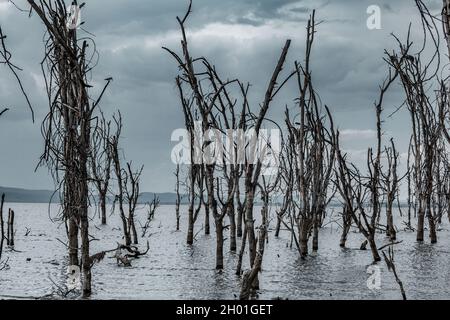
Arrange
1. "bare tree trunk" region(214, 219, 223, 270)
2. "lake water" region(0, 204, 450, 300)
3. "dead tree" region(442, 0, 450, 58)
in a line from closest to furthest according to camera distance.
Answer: "dead tree" region(442, 0, 450, 58) < "lake water" region(0, 204, 450, 300) < "bare tree trunk" region(214, 219, 223, 270)

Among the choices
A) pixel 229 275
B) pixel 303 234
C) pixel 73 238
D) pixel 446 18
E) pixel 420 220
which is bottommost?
pixel 229 275

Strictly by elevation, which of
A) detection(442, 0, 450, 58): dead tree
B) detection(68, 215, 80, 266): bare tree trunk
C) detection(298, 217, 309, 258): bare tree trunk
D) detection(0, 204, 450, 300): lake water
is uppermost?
detection(442, 0, 450, 58): dead tree

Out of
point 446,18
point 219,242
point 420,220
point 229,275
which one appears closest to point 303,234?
point 229,275

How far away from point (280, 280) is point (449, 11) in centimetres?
1084

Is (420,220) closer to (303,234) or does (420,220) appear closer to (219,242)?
(303,234)

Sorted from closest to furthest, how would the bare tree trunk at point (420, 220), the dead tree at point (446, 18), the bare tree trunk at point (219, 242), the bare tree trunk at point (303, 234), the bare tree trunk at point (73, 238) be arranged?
1. the dead tree at point (446, 18)
2. the bare tree trunk at point (73, 238)
3. the bare tree trunk at point (219, 242)
4. the bare tree trunk at point (303, 234)
5. the bare tree trunk at point (420, 220)

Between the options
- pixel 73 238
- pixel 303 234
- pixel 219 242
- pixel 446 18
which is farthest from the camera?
pixel 303 234

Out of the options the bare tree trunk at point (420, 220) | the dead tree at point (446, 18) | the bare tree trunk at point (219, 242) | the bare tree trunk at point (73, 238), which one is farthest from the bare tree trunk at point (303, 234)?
the dead tree at point (446, 18)

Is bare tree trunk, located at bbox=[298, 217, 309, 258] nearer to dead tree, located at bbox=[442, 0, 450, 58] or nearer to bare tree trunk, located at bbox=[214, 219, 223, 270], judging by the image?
bare tree trunk, located at bbox=[214, 219, 223, 270]

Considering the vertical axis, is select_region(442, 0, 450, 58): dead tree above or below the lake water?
above

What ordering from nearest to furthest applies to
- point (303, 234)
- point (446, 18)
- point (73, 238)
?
point (446, 18) < point (73, 238) < point (303, 234)

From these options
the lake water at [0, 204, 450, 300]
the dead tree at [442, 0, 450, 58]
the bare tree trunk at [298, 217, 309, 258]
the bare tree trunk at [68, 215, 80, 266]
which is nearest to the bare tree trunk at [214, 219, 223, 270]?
the lake water at [0, 204, 450, 300]

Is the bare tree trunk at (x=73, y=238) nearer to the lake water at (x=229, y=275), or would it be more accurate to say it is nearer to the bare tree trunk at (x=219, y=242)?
the lake water at (x=229, y=275)

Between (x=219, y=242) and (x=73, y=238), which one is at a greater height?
(x=73, y=238)
